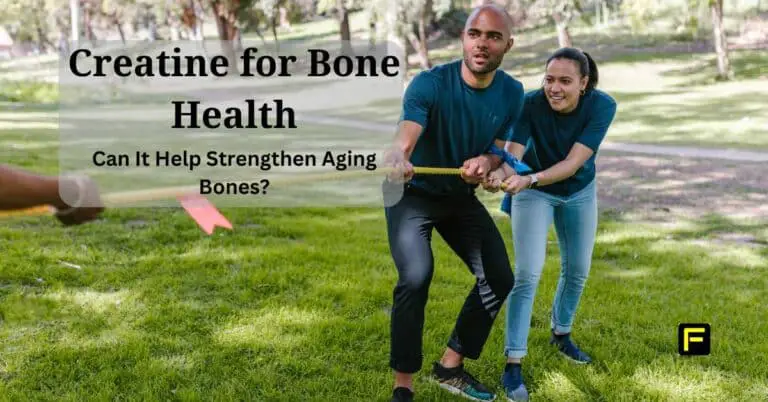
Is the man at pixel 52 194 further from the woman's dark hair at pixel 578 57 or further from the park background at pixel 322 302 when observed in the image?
the woman's dark hair at pixel 578 57

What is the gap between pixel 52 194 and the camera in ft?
8.25

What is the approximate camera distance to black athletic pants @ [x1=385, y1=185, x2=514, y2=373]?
384 cm

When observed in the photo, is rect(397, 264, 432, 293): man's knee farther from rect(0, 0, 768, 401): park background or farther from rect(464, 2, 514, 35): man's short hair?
rect(464, 2, 514, 35): man's short hair

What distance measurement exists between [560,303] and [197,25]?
45.8 meters

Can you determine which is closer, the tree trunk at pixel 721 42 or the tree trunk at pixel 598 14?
the tree trunk at pixel 721 42

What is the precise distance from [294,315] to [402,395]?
1.39 metres

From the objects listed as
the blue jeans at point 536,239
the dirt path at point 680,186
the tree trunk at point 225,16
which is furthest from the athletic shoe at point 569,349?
the tree trunk at point 225,16

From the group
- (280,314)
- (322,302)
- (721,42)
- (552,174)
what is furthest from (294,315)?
(721,42)

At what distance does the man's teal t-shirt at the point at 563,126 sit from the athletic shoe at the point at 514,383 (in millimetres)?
939

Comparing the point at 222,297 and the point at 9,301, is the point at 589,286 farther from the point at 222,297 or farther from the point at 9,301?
the point at 9,301

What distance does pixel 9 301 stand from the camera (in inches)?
207

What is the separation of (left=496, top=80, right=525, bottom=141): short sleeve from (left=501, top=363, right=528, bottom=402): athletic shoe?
1.18 metres

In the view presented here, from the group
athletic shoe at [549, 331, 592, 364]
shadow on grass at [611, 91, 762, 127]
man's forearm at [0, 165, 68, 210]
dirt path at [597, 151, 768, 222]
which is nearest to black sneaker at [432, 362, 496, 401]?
athletic shoe at [549, 331, 592, 364]

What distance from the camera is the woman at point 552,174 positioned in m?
4.23
